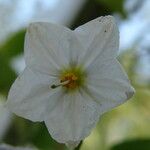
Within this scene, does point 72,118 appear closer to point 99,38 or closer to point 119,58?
point 99,38

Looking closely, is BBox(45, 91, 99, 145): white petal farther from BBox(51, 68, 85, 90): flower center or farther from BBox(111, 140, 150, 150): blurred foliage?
BBox(111, 140, 150, 150): blurred foliage

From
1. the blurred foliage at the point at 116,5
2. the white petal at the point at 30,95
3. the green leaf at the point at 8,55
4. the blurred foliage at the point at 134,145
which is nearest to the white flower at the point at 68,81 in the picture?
the white petal at the point at 30,95

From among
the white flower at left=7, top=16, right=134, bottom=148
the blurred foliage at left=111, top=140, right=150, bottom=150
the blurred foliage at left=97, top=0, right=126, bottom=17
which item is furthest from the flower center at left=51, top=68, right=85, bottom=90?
the blurred foliage at left=97, top=0, right=126, bottom=17

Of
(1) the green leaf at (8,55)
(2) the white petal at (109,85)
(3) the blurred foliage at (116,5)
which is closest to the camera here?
(2) the white petal at (109,85)

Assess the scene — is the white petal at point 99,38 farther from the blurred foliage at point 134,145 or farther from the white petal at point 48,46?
the blurred foliage at point 134,145

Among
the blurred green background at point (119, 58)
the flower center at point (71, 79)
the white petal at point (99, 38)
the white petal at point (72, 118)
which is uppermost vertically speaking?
the white petal at point (99, 38)

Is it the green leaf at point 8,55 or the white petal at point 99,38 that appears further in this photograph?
the green leaf at point 8,55
